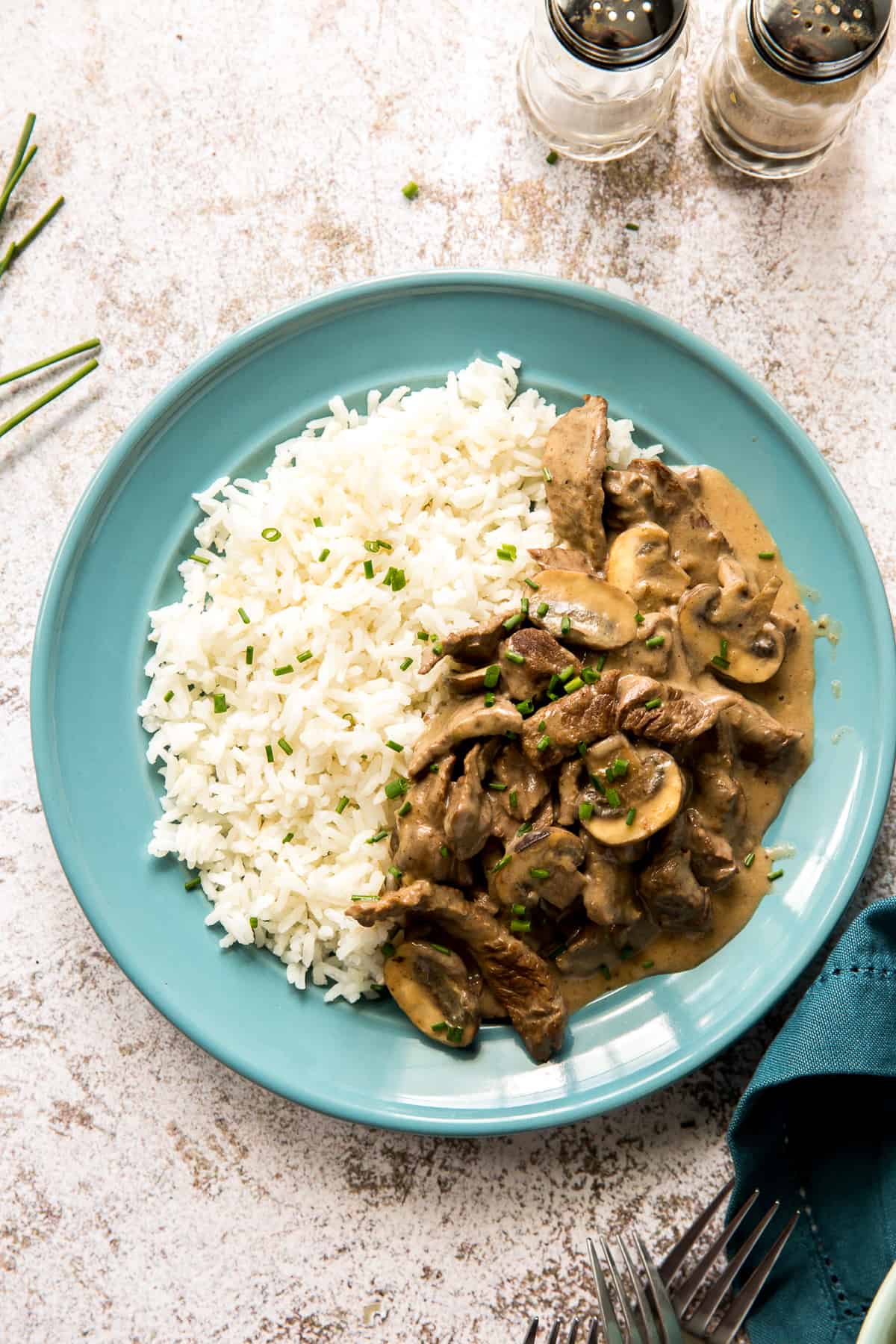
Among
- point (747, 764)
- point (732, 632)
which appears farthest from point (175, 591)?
point (747, 764)

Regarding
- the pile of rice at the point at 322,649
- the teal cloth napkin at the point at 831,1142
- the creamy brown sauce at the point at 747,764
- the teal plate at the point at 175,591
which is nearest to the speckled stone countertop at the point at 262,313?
the teal cloth napkin at the point at 831,1142

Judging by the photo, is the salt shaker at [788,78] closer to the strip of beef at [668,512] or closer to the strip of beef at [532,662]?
the strip of beef at [668,512]

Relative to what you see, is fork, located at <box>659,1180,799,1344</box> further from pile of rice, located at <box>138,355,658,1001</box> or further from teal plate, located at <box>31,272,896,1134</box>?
pile of rice, located at <box>138,355,658,1001</box>

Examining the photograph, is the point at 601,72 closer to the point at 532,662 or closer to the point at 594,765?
the point at 532,662

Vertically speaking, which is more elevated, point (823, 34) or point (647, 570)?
point (823, 34)

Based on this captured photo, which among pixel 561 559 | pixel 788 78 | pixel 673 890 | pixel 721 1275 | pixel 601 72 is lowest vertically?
A: pixel 721 1275

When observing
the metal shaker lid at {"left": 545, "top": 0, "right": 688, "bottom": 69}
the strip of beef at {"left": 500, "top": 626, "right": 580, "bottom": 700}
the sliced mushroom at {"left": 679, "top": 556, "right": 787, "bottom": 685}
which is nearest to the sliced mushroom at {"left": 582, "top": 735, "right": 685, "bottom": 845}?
the strip of beef at {"left": 500, "top": 626, "right": 580, "bottom": 700}

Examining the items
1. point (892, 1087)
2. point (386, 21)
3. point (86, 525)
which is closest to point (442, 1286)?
point (892, 1087)
